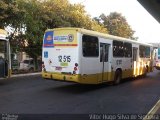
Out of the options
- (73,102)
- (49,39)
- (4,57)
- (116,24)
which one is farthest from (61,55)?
(116,24)

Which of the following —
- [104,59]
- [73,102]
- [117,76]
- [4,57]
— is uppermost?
[4,57]

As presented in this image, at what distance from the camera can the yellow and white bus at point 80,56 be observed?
46.8 feet

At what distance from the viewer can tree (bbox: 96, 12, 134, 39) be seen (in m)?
65.6

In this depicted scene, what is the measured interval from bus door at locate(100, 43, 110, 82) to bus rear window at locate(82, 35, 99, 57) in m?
0.70

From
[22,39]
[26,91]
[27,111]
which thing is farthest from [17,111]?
[22,39]

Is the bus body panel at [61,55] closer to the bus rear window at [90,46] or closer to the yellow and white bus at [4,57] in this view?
the bus rear window at [90,46]

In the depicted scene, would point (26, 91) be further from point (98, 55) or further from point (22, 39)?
point (22, 39)

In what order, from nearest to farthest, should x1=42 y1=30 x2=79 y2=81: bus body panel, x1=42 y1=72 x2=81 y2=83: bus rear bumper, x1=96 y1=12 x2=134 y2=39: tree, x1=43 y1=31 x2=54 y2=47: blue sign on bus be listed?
x1=42 y1=72 x2=81 y2=83: bus rear bumper
x1=42 y1=30 x2=79 y2=81: bus body panel
x1=43 y1=31 x2=54 y2=47: blue sign on bus
x1=96 y1=12 x2=134 y2=39: tree

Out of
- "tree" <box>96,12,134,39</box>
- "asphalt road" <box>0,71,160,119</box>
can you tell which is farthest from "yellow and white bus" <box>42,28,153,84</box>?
"tree" <box>96,12,134,39</box>

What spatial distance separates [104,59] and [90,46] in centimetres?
190

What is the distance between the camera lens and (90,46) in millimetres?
15148

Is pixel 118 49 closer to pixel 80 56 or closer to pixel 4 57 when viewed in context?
pixel 80 56

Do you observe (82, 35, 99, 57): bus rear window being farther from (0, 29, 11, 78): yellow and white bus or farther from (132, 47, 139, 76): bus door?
(132, 47, 139, 76): bus door

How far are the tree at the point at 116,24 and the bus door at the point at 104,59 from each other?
47.8 meters
